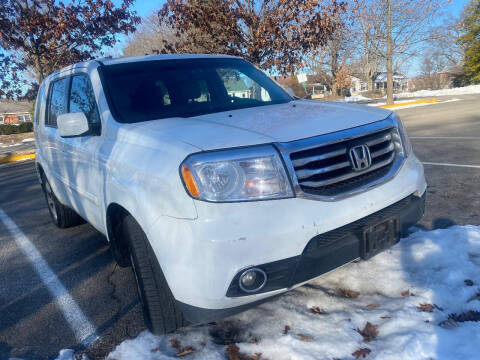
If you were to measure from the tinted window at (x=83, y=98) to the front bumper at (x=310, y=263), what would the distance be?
5.57ft

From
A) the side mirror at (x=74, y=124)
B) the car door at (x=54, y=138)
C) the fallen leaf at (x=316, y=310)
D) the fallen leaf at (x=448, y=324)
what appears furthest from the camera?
the car door at (x=54, y=138)

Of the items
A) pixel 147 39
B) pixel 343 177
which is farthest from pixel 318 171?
pixel 147 39

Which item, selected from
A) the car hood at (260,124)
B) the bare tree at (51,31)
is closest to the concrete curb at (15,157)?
the bare tree at (51,31)

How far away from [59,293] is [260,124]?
221 centimetres

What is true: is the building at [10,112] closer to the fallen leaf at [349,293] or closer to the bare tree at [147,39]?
the bare tree at [147,39]

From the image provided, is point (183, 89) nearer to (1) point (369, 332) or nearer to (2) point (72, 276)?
(2) point (72, 276)

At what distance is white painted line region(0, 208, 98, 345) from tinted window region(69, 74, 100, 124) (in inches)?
55.4

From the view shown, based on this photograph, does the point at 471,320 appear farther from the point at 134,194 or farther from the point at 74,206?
the point at 74,206

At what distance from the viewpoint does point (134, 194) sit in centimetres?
219

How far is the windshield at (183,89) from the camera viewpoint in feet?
9.56

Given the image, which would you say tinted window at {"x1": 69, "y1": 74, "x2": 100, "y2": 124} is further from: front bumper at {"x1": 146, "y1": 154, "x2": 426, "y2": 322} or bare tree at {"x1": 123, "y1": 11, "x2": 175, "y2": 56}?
bare tree at {"x1": 123, "y1": 11, "x2": 175, "y2": 56}

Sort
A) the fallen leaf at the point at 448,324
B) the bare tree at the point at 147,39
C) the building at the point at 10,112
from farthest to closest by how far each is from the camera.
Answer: the building at the point at 10,112
the bare tree at the point at 147,39
the fallen leaf at the point at 448,324

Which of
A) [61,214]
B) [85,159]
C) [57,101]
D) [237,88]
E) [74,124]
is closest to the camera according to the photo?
[74,124]

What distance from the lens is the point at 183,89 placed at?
10.6 ft
